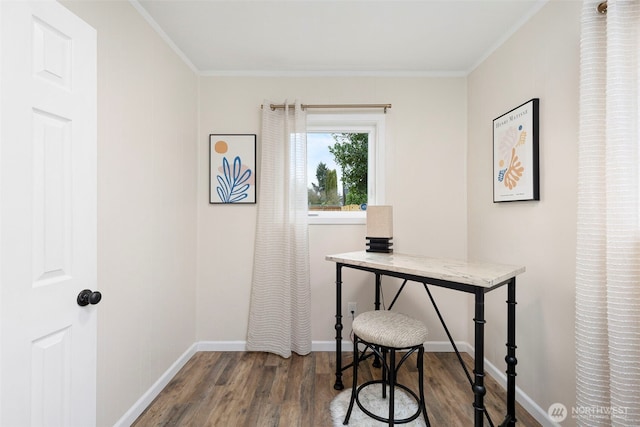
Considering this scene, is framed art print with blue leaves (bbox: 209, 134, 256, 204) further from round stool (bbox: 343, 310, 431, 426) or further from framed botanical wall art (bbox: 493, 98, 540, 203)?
framed botanical wall art (bbox: 493, 98, 540, 203)

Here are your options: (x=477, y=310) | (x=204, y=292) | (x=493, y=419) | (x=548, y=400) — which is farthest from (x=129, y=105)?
(x=548, y=400)

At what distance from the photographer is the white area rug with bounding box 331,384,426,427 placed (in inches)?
64.4

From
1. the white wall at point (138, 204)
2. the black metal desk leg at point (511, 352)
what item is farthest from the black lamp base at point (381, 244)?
the white wall at point (138, 204)

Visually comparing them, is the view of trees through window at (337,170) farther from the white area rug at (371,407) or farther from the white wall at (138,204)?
the white area rug at (371,407)

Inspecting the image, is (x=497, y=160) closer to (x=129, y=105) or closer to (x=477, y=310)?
(x=477, y=310)

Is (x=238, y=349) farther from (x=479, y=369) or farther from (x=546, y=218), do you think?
(x=546, y=218)

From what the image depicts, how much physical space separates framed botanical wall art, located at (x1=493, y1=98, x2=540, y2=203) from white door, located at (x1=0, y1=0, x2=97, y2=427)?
229cm

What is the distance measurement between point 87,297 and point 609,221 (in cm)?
211

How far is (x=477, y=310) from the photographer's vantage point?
52.4 inches

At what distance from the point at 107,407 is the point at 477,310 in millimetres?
1923

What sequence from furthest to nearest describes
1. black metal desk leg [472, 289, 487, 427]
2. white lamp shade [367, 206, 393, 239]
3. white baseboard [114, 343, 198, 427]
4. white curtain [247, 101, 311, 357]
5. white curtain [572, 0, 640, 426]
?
1. white curtain [247, 101, 311, 357]
2. white lamp shade [367, 206, 393, 239]
3. white baseboard [114, 343, 198, 427]
4. black metal desk leg [472, 289, 487, 427]
5. white curtain [572, 0, 640, 426]

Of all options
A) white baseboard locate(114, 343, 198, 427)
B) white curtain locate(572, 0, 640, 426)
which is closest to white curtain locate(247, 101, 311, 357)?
white baseboard locate(114, 343, 198, 427)

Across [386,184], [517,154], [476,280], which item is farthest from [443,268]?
[386,184]

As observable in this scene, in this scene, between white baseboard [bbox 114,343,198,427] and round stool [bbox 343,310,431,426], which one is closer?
round stool [bbox 343,310,431,426]
